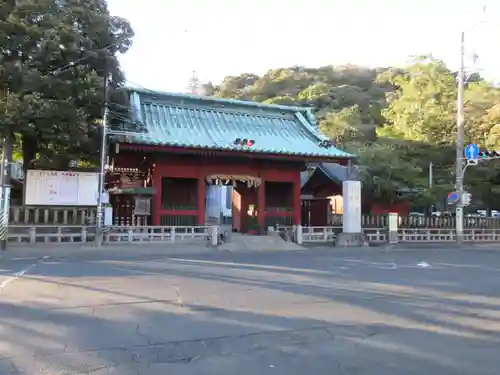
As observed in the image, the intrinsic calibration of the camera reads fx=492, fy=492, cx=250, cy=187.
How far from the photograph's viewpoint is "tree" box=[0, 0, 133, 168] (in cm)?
1784

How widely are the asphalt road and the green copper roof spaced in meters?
10.7

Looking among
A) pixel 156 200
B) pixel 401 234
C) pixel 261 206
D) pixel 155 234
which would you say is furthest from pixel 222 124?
pixel 401 234

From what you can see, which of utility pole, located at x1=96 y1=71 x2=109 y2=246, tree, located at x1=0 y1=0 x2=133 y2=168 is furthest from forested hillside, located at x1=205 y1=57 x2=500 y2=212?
tree, located at x1=0 y1=0 x2=133 y2=168

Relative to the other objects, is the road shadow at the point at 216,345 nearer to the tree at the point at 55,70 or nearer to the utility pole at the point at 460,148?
the tree at the point at 55,70

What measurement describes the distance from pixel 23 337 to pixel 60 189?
15.1 m

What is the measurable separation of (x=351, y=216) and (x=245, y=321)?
18074 mm

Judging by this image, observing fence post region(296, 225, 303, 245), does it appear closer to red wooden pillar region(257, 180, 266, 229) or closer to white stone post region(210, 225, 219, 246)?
red wooden pillar region(257, 180, 266, 229)

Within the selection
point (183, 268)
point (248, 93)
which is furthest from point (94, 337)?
point (248, 93)

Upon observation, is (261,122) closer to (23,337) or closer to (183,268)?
(183,268)

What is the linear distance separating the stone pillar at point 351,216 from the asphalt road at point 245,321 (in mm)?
11186

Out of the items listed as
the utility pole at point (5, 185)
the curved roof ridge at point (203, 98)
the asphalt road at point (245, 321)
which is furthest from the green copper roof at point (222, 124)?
the asphalt road at point (245, 321)

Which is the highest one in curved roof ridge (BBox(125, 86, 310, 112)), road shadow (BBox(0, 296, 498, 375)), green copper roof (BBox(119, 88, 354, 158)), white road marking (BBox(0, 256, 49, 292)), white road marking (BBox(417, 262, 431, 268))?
curved roof ridge (BBox(125, 86, 310, 112))

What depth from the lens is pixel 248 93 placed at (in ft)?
234

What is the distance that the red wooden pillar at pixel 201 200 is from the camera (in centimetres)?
2369
